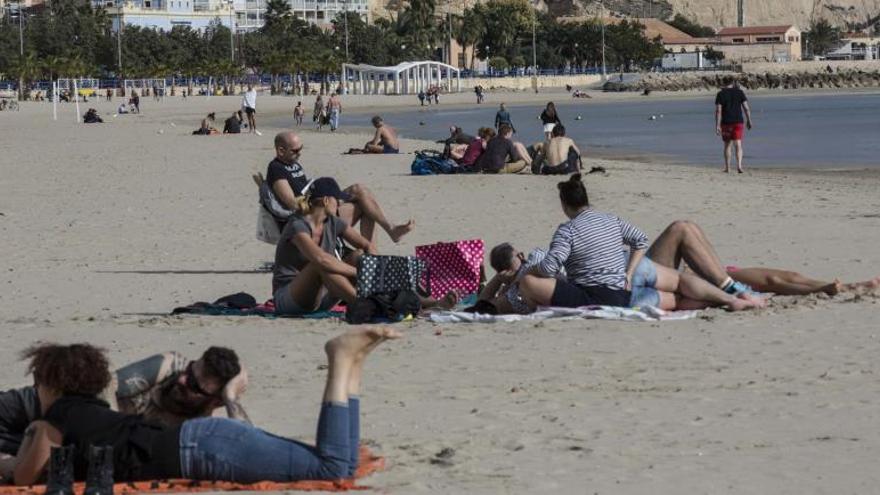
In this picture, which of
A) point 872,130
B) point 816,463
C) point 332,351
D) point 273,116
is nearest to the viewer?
point 332,351

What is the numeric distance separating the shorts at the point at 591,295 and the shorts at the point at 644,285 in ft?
0.19

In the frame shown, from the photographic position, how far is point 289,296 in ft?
31.3

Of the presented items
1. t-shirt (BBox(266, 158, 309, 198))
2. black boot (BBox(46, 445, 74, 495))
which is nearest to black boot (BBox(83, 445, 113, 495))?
black boot (BBox(46, 445, 74, 495))

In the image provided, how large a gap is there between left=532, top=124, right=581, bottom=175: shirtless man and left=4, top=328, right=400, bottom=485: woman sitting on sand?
15.7 m

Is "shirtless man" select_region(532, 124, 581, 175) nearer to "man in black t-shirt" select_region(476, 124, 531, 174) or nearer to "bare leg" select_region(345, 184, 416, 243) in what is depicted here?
"man in black t-shirt" select_region(476, 124, 531, 174)

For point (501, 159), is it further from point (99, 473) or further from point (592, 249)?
point (99, 473)

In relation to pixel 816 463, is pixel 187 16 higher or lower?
higher

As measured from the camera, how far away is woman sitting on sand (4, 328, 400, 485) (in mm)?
5449

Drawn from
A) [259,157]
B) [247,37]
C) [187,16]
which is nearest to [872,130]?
[259,157]

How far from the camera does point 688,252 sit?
930 cm

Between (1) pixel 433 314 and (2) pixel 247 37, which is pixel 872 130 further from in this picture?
(2) pixel 247 37

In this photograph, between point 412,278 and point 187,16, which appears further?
point 187,16

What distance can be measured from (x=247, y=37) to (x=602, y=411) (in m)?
123

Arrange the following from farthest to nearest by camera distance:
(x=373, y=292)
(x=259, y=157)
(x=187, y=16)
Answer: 1. (x=187, y=16)
2. (x=259, y=157)
3. (x=373, y=292)
